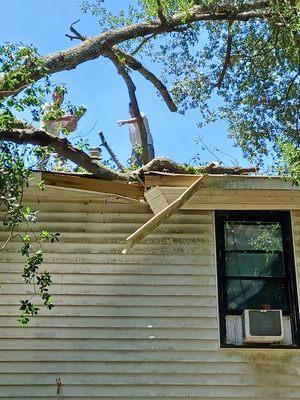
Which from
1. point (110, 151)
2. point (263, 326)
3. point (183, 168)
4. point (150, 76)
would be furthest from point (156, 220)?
point (150, 76)

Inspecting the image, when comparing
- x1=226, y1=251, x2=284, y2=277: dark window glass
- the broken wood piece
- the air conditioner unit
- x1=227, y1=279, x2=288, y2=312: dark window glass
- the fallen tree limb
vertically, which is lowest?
the air conditioner unit

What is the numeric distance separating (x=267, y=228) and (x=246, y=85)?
267 inches

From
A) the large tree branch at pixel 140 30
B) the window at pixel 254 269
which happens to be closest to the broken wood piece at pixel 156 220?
the window at pixel 254 269

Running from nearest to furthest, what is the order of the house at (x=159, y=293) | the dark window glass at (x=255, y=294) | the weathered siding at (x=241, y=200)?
the house at (x=159, y=293)
the dark window glass at (x=255, y=294)
the weathered siding at (x=241, y=200)

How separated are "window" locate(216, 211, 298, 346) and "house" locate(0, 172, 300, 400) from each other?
1cm

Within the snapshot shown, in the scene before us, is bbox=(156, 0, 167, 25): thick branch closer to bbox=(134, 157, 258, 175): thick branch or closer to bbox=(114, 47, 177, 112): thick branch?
bbox=(114, 47, 177, 112): thick branch

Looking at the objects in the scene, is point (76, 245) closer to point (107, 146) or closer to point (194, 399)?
point (194, 399)

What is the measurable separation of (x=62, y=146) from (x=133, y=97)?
17.3 feet

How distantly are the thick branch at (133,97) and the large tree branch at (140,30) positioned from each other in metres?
0.73

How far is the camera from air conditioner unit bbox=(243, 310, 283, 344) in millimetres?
6668

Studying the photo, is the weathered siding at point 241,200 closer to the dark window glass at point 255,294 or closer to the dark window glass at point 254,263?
the dark window glass at point 254,263

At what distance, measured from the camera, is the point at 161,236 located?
726 centimetres

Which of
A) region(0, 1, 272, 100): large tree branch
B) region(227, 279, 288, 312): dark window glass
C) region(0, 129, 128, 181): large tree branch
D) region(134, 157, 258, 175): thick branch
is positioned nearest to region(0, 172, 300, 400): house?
region(227, 279, 288, 312): dark window glass

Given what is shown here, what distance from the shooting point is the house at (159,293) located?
6633 millimetres
